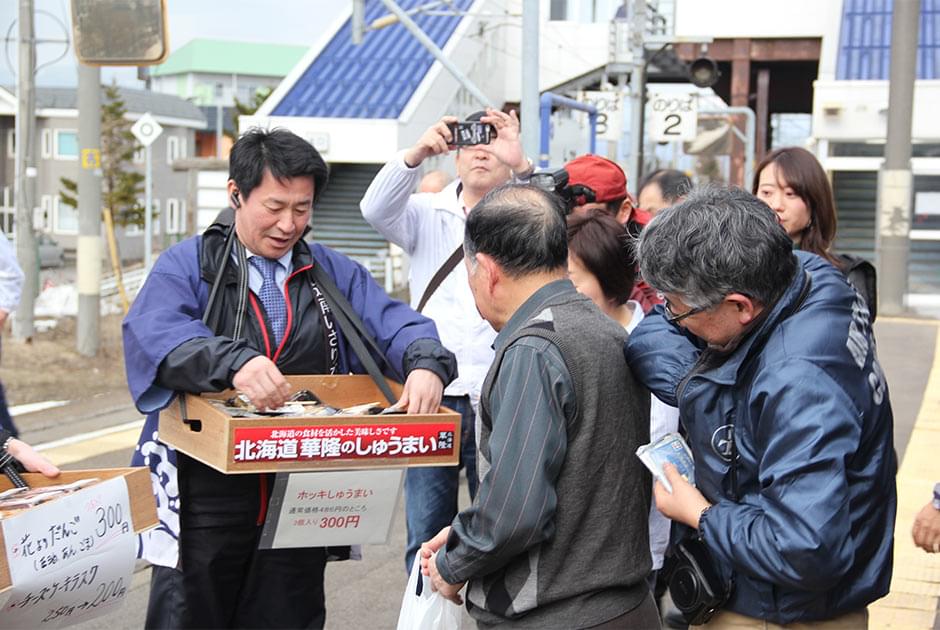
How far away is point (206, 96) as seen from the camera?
11119cm

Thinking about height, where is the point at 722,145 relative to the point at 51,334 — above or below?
above

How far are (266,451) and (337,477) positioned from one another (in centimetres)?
29

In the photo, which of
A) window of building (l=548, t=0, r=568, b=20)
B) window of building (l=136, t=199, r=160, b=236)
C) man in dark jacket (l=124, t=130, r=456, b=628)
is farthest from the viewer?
window of building (l=136, t=199, r=160, b=236)

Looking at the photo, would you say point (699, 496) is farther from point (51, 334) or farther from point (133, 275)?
point (133, 275)

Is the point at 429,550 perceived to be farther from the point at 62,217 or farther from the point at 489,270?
the point at 62,217

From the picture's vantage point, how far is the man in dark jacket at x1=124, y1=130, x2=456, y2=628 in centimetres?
360

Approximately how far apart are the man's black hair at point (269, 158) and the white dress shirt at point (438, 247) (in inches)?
41.1

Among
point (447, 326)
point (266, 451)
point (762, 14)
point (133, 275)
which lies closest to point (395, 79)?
point (762, 14)

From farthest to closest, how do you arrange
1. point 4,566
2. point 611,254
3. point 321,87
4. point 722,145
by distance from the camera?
point 321,87 < point 722,145 < point 611,254 < point 4,566

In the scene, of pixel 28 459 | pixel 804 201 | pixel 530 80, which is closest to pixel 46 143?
pixel 530 80

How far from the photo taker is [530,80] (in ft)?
35.1

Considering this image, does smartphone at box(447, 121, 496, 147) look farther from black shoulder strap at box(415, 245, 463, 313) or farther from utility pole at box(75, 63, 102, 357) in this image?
utility pole at box(75, 63, 102, 357)

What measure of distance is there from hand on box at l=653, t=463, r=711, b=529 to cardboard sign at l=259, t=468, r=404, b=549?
1037 millimetres

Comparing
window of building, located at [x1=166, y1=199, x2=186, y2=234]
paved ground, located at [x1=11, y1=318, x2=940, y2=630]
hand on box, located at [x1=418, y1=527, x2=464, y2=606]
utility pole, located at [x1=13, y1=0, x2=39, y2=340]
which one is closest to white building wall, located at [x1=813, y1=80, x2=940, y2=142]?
paved ground, located at [x1=11, y1=318, x2=940, y2=630]
